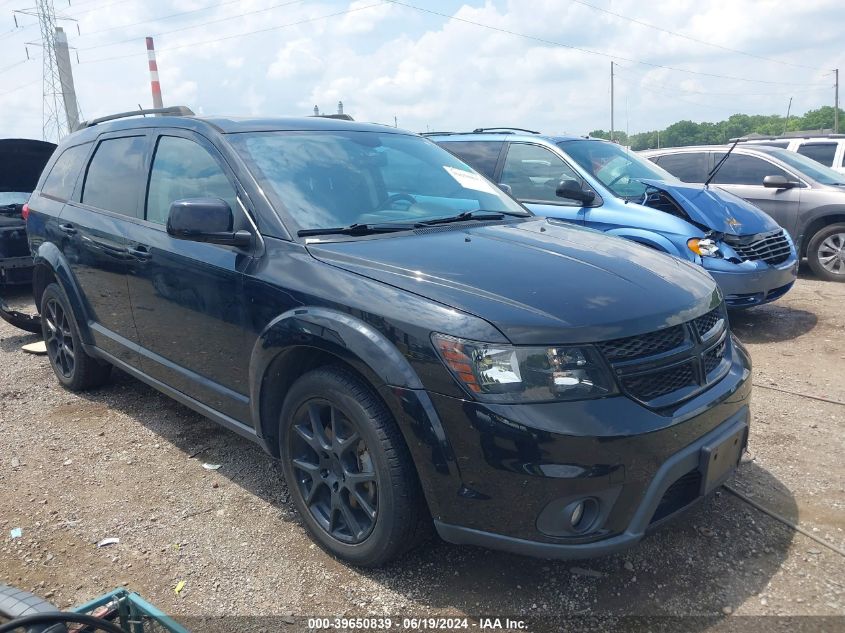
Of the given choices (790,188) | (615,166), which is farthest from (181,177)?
(790,188)

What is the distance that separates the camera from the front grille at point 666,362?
2.36 m

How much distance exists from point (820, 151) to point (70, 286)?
10659mm

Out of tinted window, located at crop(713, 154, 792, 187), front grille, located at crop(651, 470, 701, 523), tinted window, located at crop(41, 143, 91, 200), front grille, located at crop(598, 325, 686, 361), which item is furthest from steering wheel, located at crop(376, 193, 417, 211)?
tinted window, located at crop(713, 154, 792, 187)

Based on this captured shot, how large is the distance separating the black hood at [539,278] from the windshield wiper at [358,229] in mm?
89

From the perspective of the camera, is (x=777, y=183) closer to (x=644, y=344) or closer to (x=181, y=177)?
(x=644, y=344)

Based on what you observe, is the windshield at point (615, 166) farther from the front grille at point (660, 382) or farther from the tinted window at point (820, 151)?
the tinted window at point (820, 151)

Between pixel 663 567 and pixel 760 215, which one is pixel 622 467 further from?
pixel 760 215

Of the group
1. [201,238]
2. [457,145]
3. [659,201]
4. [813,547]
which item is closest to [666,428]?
[813,547]

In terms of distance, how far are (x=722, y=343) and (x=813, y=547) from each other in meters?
0.91

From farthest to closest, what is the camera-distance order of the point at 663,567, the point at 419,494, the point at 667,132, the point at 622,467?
the point at 667,132
the point at 663,567
the point at 419,494
the point at 622,467

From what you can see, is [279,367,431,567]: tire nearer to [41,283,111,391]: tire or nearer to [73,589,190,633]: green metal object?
[73,589,190,633]: green metal object

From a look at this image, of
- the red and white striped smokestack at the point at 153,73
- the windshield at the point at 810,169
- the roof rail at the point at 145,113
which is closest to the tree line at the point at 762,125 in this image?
the red and white striped smokestack at the point at 153,73

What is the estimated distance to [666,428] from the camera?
2346 mm

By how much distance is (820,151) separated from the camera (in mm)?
10648
